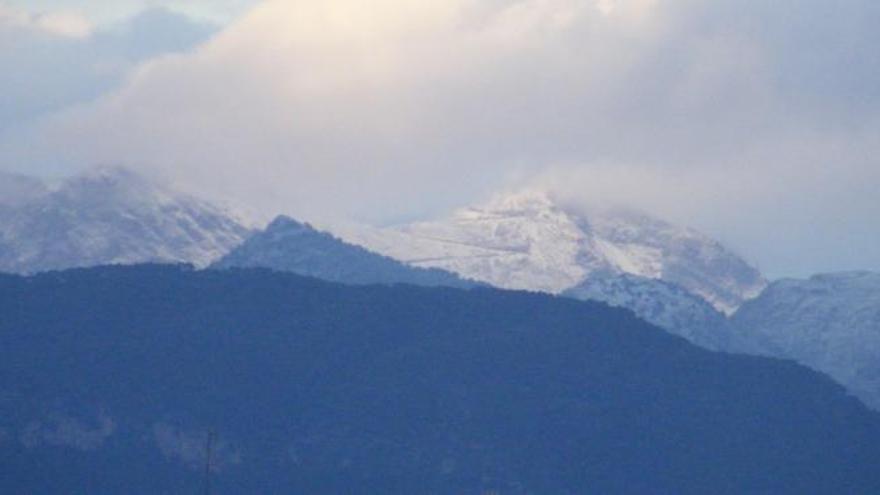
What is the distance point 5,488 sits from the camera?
197500 mm

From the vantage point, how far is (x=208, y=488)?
19662 cm

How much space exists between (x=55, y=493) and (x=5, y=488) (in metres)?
3.91

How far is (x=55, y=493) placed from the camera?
7869 inches

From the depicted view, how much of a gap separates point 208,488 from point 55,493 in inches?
441

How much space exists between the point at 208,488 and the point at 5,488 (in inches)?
543
